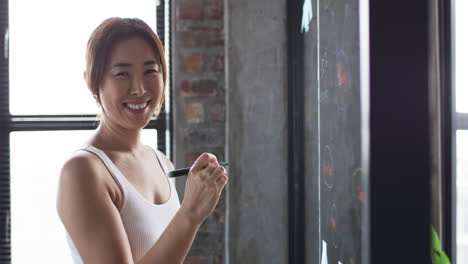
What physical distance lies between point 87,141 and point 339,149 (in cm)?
55

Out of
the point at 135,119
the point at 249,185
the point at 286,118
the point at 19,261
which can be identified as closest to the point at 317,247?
the point at 249,185

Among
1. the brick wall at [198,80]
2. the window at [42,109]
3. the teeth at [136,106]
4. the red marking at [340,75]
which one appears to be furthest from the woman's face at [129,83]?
→ the window at [42,109]

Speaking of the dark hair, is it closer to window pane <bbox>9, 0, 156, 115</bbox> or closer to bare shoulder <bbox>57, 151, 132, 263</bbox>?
bare shoulder <bbox>57, 151, 132, 263</bbox>

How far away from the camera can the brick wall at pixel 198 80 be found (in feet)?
5.26

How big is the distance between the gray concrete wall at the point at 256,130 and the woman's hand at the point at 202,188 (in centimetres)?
59

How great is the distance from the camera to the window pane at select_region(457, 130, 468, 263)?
94 cm

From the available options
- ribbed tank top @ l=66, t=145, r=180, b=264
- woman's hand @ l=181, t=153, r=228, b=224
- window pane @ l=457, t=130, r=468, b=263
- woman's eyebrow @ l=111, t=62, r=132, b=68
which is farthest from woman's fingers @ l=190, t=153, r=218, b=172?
window pane @ l=457, t=130, r=468, b=263

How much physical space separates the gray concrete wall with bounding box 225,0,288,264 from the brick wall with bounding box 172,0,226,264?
2.2 inches

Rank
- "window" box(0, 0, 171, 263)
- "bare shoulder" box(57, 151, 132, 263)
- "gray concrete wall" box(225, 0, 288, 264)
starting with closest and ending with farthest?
"bare shoulder" box(57, 151, 132, 263) < "gray concrete wall" box(225, 0, 288, 264) < "window" box(0, 0, 171, 263)

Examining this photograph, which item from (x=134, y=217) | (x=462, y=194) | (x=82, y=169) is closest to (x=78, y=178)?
(x=82, y=169)

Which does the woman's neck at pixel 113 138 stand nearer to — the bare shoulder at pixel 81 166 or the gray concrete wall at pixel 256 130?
the bare shoulder at pixel 81 166

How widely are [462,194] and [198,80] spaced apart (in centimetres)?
95

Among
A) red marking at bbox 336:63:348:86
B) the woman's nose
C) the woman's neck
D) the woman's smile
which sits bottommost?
the woman's neck

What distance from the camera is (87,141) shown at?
3.12 ft
